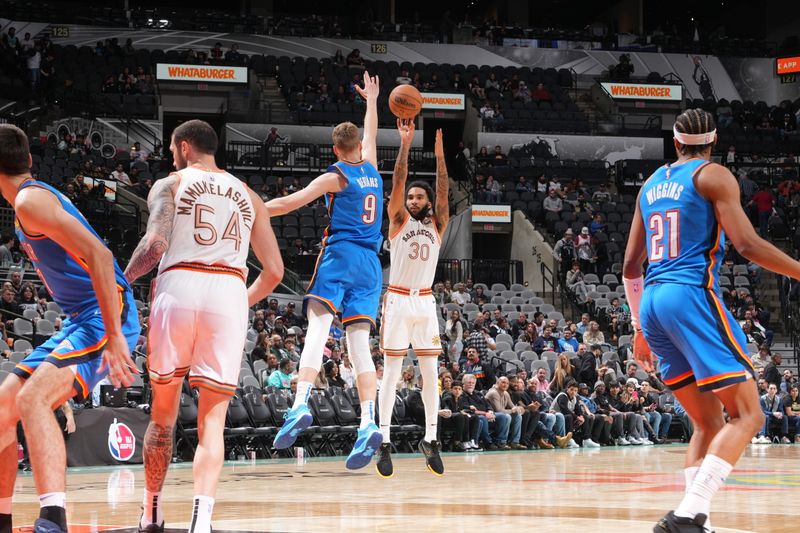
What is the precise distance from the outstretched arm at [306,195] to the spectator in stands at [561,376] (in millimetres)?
10451

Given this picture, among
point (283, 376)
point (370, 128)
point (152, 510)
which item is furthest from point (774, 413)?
point (152, 510)

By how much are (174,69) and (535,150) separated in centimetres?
1022

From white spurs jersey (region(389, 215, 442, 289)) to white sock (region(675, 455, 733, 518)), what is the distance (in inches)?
160

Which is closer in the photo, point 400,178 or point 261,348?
point 400,178

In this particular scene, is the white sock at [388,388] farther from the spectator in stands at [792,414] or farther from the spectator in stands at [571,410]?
the spectator in stands at [792,414]

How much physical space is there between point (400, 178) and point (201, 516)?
3.93 meters

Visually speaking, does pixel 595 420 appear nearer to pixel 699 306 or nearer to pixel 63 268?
pixel 699 306

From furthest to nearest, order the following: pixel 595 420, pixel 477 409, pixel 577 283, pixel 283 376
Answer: pixel 577 283, pixel 595 420, pixel 477 409, pixel 283 376

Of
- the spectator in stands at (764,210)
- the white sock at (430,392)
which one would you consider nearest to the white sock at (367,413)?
the white sock at (430,392)

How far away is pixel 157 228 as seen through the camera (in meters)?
4.74

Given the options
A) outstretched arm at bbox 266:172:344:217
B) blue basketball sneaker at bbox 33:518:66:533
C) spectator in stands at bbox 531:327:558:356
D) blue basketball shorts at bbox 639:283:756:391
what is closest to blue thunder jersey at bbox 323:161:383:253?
outstretched arm at bbox 266:172:344:217

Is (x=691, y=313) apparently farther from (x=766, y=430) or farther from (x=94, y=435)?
(x=766, y=430)

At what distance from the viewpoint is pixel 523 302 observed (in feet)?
71.1

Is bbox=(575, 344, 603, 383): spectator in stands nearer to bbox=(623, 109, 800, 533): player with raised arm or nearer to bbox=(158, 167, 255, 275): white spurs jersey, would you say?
bbox=(623, 109, 800, 533): player with raised arm
